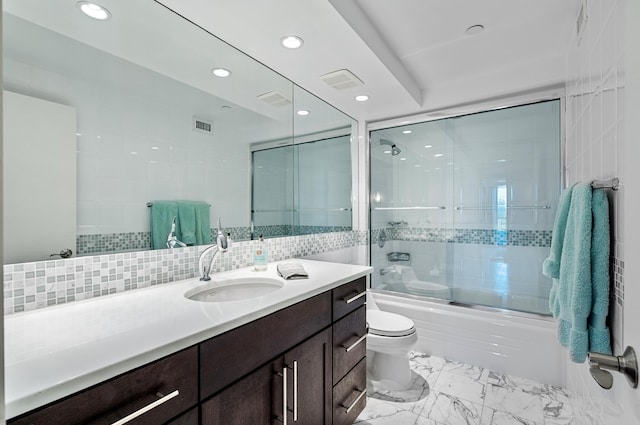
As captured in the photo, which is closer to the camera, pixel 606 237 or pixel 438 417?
pixel 606 237

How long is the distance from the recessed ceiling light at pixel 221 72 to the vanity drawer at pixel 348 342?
1.49m

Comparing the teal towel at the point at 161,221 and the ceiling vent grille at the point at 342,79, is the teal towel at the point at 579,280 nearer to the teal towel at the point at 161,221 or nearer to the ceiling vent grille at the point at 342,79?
the ceiling vent grille at the point at 342,79

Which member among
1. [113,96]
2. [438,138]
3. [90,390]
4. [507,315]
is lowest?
[507,315]

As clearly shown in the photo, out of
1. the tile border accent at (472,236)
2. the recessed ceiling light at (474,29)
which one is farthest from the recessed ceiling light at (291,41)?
the tile border accent at (472,236)

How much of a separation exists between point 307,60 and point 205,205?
3.49 ft

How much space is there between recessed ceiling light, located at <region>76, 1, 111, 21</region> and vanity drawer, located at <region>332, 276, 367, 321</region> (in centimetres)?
157

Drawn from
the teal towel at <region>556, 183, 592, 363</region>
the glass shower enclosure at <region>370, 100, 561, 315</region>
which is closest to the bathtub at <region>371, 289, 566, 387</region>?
the glass shower enclosure at <region>370, 100, 561, 315</region>

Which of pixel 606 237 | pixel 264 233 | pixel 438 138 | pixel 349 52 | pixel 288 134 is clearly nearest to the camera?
pixel 606 237

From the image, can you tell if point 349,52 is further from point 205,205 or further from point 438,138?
point 438,138

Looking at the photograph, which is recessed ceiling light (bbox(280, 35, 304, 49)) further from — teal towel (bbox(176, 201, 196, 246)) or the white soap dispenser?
the white soap dispenser

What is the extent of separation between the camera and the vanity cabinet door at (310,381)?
4.07 feet

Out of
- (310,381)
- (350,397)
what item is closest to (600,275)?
(310,381)

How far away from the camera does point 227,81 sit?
183 cm

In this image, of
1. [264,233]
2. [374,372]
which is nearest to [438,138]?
[264,233]
